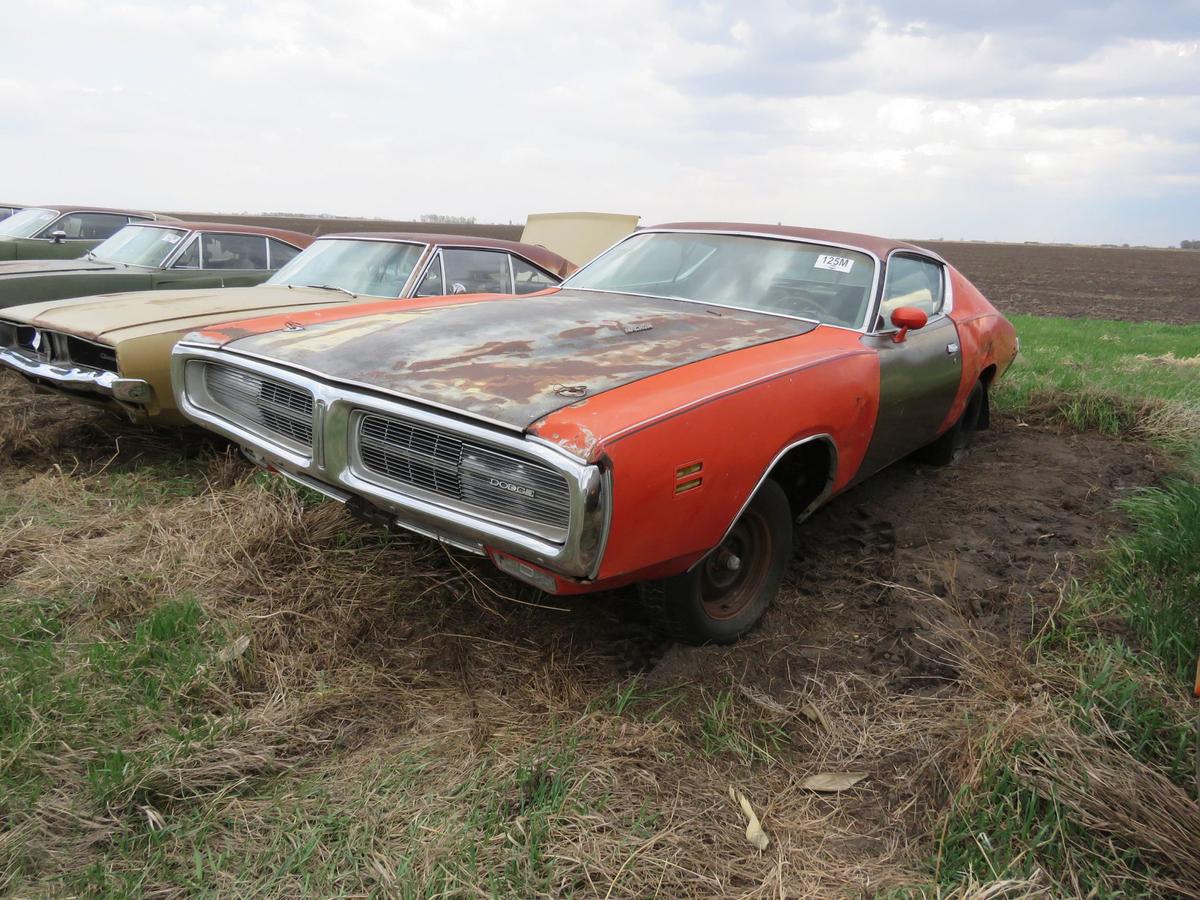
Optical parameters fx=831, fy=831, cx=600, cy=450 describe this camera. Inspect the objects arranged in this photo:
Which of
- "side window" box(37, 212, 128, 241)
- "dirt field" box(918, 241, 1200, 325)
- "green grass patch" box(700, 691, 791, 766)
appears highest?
"side window" box(37, 212, 128, 241)

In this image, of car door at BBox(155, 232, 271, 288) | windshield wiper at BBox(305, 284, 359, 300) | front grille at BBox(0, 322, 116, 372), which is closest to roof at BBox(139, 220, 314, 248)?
car door at BBox(155, 232, 271, 288)

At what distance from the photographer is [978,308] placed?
470 centimetres

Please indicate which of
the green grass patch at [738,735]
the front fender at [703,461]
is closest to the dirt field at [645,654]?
the green grass patch at [738,735]

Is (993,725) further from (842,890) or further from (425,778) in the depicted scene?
(425,778)

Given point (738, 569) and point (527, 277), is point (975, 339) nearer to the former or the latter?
point (738, 569)

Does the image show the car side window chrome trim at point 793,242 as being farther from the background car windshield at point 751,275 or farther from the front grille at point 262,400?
the front grille at point 262,400

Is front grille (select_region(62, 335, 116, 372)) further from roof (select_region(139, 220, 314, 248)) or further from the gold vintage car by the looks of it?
roof (select_region(139, 220, 314, 248))

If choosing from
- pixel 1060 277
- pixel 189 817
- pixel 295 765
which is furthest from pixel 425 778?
pixel 1060 277

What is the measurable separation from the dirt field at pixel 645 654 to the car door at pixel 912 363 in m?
0.47

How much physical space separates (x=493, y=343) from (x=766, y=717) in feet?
4.82

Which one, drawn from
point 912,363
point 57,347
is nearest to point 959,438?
Answer: point 912,363

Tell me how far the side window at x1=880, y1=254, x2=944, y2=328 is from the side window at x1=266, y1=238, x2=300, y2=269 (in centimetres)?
515

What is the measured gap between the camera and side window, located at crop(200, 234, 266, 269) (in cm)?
659

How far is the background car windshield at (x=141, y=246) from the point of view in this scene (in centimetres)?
652
